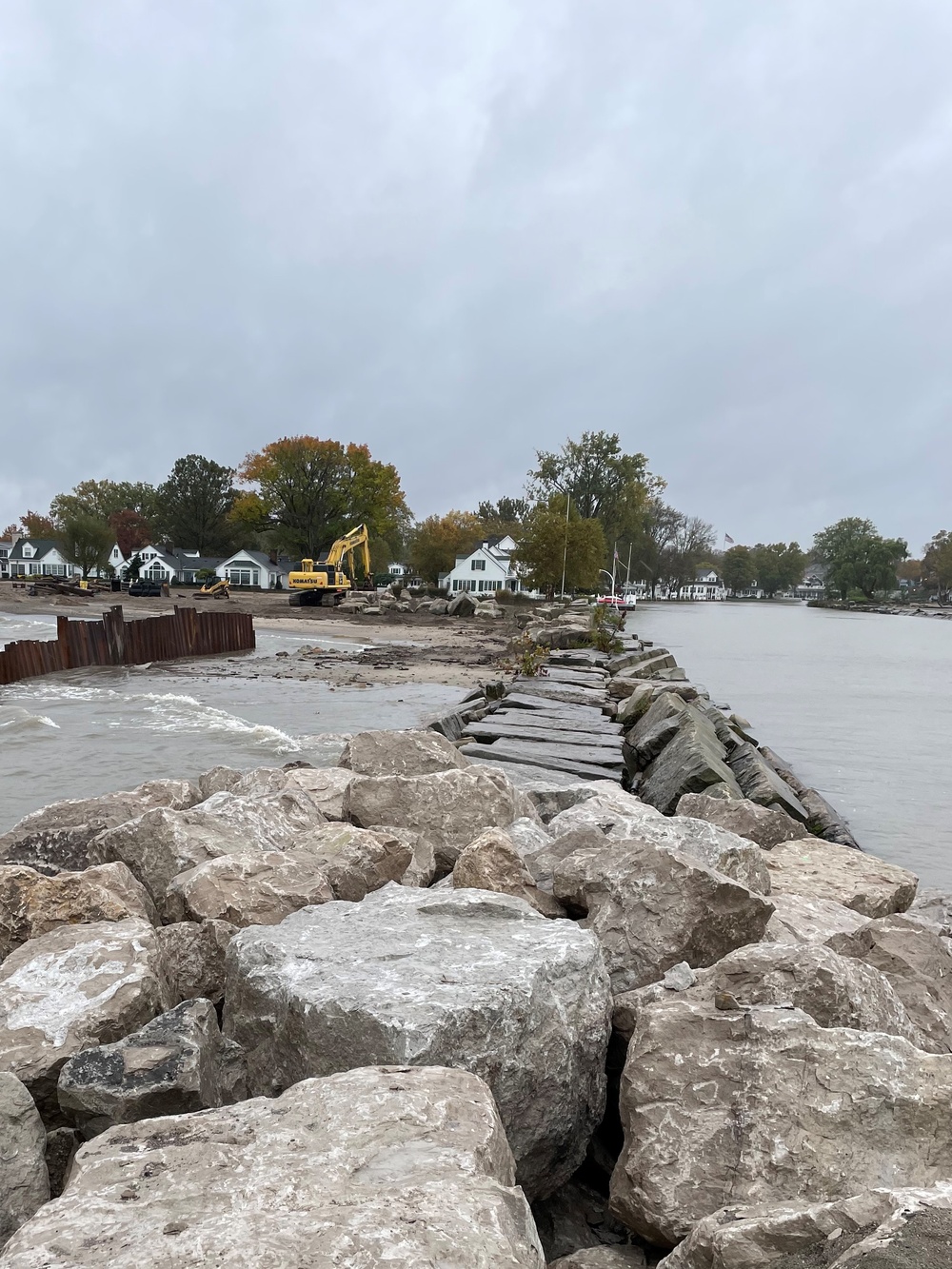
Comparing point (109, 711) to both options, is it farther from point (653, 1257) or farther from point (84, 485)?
point (84, 485)

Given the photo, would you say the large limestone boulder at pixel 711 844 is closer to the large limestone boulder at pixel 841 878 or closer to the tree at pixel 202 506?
the large limestone boulder at pixel 841 878

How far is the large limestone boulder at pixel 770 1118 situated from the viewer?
2.16 m

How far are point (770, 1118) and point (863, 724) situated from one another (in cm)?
1682

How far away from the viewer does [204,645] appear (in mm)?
25359

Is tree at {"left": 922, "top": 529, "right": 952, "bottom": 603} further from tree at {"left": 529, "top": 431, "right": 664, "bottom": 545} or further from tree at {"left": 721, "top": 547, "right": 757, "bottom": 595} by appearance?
tree at {"left": 529, "top": 431, "right": 664, "bottom": 545}

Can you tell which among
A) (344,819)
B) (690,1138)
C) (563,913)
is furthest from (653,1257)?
(344,819)

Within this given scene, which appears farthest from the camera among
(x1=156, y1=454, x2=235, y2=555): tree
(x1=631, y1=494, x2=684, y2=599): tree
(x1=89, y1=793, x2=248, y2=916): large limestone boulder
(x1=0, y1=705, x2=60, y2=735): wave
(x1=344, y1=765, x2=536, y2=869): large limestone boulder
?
(x1=631, y1=494, x2=684, y2=599): tree

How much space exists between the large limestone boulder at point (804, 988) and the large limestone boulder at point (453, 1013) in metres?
0.28

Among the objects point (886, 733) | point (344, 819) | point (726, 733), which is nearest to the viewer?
point (344, 819)

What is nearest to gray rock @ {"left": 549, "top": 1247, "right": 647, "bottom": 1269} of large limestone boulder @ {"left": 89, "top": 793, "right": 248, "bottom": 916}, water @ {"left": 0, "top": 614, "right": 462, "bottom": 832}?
large limestone boulder @ {"left": 89, "top": 793, "right": 248, "bottom": 916}

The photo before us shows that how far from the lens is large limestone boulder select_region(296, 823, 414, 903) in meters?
3.77

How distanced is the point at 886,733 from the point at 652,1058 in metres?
15.7

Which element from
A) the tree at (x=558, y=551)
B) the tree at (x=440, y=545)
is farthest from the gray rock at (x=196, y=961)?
the tree at (x=440, y=545)

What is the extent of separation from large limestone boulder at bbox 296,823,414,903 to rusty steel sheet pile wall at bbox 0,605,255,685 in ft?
53.3
